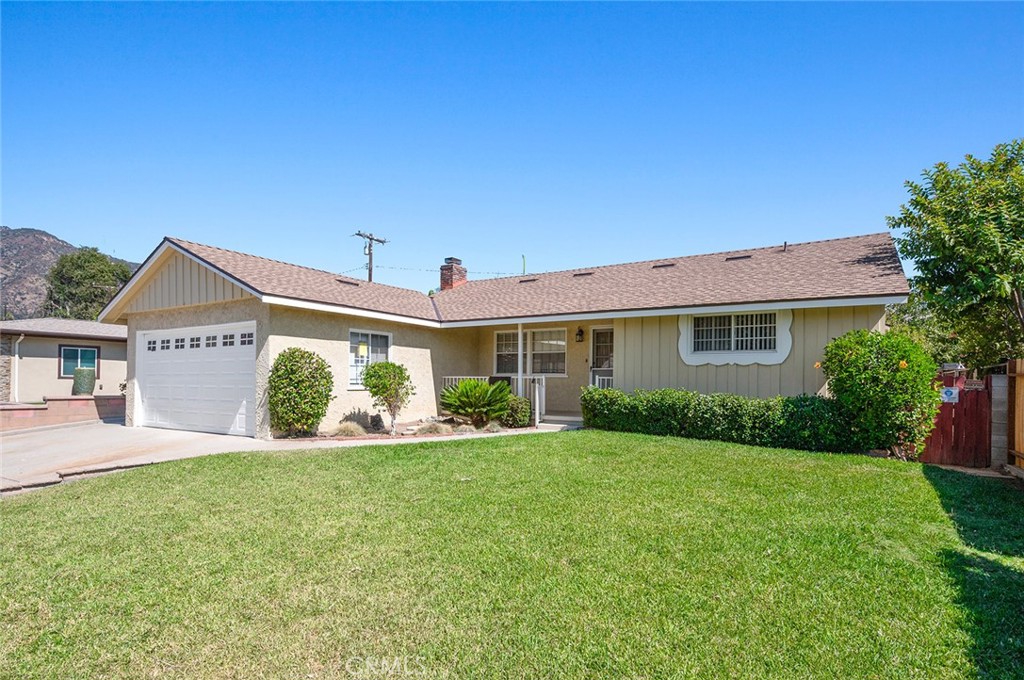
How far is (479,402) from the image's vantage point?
1305 cm

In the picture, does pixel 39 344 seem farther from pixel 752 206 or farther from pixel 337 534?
pixel 752 206

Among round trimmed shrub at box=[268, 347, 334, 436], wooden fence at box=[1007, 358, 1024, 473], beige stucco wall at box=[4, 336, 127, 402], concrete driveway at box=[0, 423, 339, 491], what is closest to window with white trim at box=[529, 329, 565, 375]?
round trimmed shrub at box=[268, 347, 334, 436]

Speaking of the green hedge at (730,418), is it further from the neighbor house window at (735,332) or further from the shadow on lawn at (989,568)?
the shadow on lawn at (989,568)

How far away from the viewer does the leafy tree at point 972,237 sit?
8477 millimetres

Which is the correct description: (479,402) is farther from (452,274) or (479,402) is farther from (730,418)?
(452,274)

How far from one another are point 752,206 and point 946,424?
9.29 metres

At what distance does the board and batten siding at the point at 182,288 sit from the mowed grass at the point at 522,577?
6020 mm

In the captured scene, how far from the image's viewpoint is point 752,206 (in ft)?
A: 53.8

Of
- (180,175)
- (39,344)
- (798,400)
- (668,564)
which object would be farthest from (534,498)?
A: (39,344)

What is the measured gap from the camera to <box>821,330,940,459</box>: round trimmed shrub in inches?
340

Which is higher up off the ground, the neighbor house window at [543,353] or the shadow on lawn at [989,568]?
the neighbor house window at [543,353]

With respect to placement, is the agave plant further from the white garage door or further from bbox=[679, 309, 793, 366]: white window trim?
the white garage door

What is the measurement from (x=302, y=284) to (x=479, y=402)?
5.07 meters

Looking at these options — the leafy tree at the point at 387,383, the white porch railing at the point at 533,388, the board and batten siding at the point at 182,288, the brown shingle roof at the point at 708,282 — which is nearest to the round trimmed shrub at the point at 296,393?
the leafy tree at the point at 387,383
